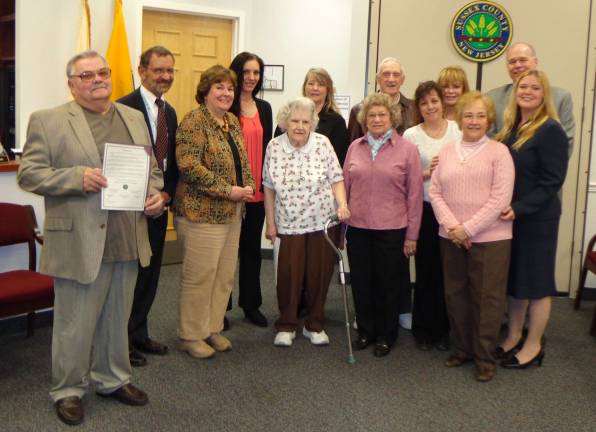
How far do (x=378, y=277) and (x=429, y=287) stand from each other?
0.32 meters

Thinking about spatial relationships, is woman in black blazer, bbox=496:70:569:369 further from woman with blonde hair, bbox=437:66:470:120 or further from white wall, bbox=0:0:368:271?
white wall, bbox=0:0:368:271

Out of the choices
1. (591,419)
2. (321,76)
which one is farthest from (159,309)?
(591,419)

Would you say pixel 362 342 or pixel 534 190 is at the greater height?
pixel 534 190

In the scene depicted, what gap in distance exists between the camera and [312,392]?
9.82 feet

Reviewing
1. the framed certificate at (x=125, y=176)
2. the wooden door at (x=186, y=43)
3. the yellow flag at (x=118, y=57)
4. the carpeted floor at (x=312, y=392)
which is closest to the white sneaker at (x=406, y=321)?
the carpeted floor at (x=312, y=392)

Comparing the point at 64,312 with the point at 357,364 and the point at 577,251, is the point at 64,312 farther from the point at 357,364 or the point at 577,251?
the point at 577,251

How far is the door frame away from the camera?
530 cm

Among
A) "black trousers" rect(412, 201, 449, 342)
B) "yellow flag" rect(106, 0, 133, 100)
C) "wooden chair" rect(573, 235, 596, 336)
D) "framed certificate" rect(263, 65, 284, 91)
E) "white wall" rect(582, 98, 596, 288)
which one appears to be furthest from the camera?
"framed certificate" rect(263, 65, 284, 91)

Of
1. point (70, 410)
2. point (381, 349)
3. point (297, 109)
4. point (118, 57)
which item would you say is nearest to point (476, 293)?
point (381, 349)

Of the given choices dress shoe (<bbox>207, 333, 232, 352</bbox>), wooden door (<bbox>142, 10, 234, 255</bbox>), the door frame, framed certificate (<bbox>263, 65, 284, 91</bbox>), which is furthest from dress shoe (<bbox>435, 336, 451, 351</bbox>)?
the door frame

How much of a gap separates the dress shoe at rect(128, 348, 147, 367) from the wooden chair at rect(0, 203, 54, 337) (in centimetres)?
48

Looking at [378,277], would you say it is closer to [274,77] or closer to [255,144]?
[255,144]

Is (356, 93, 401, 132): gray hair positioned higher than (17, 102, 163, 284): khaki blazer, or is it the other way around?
(356, 93, 401, 132): gray hair

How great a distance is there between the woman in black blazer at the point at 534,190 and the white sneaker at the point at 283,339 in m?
1.15
